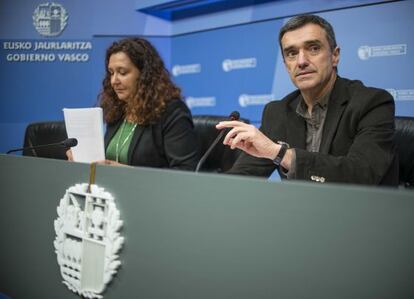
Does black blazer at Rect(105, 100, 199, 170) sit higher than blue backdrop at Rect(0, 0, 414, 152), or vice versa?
blue backdrop at Rect(0, 0, 414, 152)

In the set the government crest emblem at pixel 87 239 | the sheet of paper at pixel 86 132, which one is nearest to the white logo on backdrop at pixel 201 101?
the sheet of paper at pixel 86 132

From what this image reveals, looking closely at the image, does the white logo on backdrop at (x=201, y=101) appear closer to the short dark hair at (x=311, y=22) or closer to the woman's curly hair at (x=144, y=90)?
the woman's curly hair at (x=144, y=90)

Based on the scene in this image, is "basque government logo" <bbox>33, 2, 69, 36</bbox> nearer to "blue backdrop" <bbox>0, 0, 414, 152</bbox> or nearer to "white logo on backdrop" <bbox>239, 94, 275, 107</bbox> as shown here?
"blue backdrop" <bbox>0, 0, 414, 152</bbox>

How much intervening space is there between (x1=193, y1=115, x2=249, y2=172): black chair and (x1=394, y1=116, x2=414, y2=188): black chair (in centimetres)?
72

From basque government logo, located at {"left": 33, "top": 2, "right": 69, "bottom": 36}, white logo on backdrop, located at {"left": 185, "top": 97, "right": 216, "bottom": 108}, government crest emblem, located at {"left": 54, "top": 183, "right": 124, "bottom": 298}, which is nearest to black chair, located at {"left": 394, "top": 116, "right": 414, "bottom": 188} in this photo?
government crest emblem, located at {"left": 54, "top": 183, "right": 124, "bottom": 298}

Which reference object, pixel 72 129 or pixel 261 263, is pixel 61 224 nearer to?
pixel 261 263

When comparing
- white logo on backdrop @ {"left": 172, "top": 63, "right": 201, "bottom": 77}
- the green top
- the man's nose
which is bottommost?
the green top

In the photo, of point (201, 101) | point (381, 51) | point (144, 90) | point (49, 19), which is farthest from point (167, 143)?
point (49, 19)

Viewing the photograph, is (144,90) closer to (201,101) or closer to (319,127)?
(319,127)

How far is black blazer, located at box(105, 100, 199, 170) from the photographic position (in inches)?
84.5

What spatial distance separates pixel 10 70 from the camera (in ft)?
12.8

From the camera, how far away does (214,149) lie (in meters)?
2.14

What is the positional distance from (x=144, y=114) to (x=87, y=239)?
1.17m

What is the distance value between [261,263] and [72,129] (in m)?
1.28
